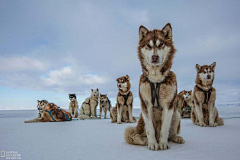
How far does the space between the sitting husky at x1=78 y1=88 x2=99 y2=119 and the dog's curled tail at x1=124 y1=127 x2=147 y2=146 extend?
7477 mm

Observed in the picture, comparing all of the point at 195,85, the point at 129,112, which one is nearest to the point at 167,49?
the point at 195,85

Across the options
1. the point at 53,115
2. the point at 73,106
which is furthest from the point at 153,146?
the point at 73,106

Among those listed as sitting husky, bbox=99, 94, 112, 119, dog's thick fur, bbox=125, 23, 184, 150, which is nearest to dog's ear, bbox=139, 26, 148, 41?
dog's thick fur, bbox=125, 23, 184, 150

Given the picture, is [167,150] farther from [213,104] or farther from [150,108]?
[213,104]

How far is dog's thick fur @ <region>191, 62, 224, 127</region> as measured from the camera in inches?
227

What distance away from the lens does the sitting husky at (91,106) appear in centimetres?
1059

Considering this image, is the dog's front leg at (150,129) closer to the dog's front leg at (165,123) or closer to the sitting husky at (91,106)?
the dog's front leg at (165,123)

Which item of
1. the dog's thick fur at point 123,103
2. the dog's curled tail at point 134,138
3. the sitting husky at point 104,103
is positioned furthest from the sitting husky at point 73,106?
the dog's curled tail at point 134,138

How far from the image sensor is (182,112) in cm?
950

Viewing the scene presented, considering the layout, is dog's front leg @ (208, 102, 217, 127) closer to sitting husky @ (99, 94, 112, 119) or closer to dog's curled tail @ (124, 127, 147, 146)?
dog's curled tail @ (124, 127, 147, 146)

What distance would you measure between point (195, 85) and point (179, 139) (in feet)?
11.5

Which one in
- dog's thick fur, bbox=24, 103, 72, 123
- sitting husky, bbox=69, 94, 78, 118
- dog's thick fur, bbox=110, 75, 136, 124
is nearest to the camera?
dog's thick fur, bbox=110, 75, 136, 124

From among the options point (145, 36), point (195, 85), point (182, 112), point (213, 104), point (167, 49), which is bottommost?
point (182, 112)

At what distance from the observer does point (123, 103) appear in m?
7.28
